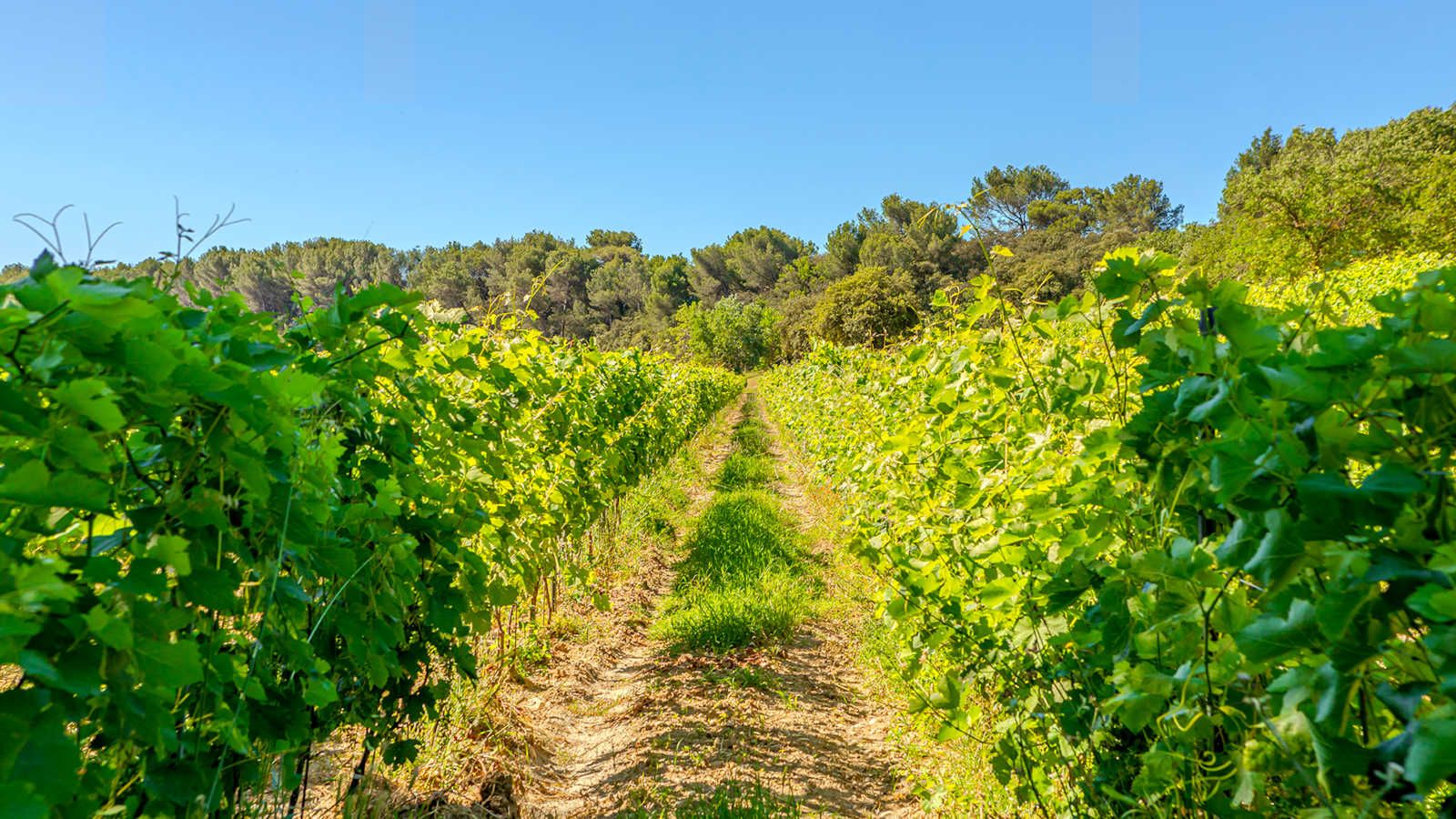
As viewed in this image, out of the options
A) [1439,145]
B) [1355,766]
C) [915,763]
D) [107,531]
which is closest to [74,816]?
[107,531]

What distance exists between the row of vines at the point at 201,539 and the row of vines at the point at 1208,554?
1397 millimetres

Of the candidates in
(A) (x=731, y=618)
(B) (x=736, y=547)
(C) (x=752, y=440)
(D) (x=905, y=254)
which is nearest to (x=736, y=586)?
(A) (x=731, y=618)

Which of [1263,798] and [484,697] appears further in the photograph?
[484,697]

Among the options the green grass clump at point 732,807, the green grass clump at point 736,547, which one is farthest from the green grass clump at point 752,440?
the green grass clump at point 732,807

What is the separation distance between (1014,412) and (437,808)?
2.40 meters

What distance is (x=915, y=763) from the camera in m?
2.96

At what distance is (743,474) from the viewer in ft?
32.8

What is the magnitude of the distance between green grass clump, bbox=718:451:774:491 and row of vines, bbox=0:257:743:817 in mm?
7049

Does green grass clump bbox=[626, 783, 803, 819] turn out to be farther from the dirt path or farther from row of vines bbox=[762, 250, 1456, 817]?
row of vines bbox=[762, 250, 1456, 817]

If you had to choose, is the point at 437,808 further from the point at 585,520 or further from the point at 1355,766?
the point at 1355,766

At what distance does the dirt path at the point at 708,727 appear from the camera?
2.81 meters

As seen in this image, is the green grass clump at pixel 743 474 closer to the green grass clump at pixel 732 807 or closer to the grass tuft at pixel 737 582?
the grass tuft at pixel 737 582

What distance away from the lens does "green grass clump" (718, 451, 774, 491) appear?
9.39 meters

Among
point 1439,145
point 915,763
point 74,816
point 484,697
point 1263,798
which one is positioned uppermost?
point 1439,145
